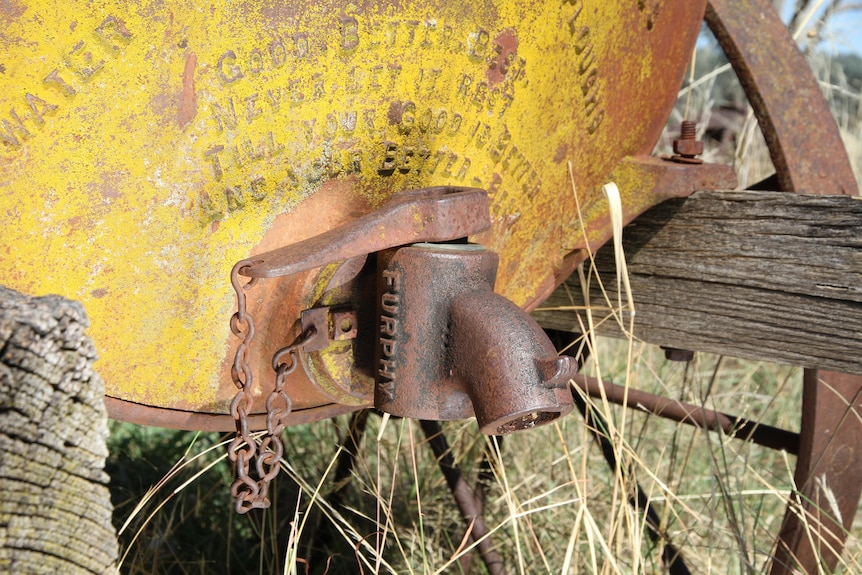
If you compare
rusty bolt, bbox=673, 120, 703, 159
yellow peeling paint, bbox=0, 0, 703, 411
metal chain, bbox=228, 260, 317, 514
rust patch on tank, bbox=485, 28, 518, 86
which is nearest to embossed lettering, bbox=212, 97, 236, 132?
yellow peeling paint, bbox=0, 0, 703, 411

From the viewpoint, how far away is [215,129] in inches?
42.6

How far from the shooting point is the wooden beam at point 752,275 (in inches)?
62.9

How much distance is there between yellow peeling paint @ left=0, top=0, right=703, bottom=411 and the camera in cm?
99

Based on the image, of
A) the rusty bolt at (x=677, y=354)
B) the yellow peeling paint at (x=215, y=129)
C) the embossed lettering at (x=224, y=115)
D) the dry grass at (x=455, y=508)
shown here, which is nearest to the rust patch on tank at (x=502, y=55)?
the yellow peeling paint at (x=215, y=129)

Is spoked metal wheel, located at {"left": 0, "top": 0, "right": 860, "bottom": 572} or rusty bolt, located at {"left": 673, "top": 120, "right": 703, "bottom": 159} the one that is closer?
spoked metal wheel, located at {"left": 0, "top": 0, "right": 860, "bottom": 572}

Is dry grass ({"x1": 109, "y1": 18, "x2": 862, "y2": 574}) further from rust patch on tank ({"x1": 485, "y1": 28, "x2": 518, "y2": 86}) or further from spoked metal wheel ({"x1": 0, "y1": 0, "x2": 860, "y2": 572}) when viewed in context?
rust patch on tank ({"x1": 485, "y1": 28, "x2": 518, "y2": 86})

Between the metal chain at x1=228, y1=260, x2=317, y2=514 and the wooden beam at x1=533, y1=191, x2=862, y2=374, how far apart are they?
91cm

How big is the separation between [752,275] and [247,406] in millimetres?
1057

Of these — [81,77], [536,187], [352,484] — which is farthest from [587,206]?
[352,484]

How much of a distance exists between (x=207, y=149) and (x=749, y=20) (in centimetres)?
132

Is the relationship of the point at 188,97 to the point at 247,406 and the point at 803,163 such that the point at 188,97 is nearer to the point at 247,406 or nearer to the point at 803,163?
the point at 247,406

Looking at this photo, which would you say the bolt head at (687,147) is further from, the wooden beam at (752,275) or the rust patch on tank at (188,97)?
the rust patch on tank at (188,97)

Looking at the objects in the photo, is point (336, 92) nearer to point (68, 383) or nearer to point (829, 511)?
point (68, 383)

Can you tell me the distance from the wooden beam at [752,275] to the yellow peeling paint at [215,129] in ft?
1.53
